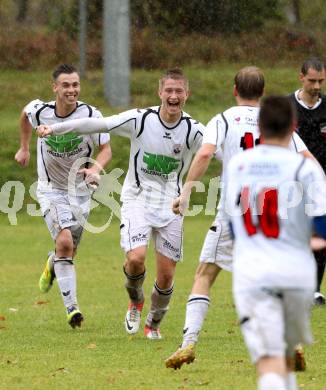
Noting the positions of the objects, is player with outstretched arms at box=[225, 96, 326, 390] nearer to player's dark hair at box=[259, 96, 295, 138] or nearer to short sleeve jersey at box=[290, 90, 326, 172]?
player's dark hair at box=[259, 96, 295, 138]

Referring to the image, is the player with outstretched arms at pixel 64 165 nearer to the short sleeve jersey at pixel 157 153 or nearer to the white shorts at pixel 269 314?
the short sleeve jersey at pixel 157 153

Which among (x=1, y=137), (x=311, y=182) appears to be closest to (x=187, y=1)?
(x=1, y=137)

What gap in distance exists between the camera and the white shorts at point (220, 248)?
25.1 ft

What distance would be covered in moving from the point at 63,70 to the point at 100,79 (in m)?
15.6

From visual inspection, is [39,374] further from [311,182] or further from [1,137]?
[1,137]

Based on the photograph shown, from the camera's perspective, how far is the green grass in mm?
7324

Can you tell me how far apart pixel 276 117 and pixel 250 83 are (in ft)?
7.15

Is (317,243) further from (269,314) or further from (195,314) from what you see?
(195,314)

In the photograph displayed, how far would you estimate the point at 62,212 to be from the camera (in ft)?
34.0

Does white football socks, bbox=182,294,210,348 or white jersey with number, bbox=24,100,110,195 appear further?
white jersey with number, bbox=24,100,110,195

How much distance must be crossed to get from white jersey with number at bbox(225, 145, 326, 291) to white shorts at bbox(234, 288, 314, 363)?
0.05 metres

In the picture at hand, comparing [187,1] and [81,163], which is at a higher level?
[187,1]

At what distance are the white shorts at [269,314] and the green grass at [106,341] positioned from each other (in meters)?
1.68

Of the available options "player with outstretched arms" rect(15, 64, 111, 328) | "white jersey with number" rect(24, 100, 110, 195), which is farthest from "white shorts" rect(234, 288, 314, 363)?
"white jersey with number" rect(24, 100, 110, 195)
